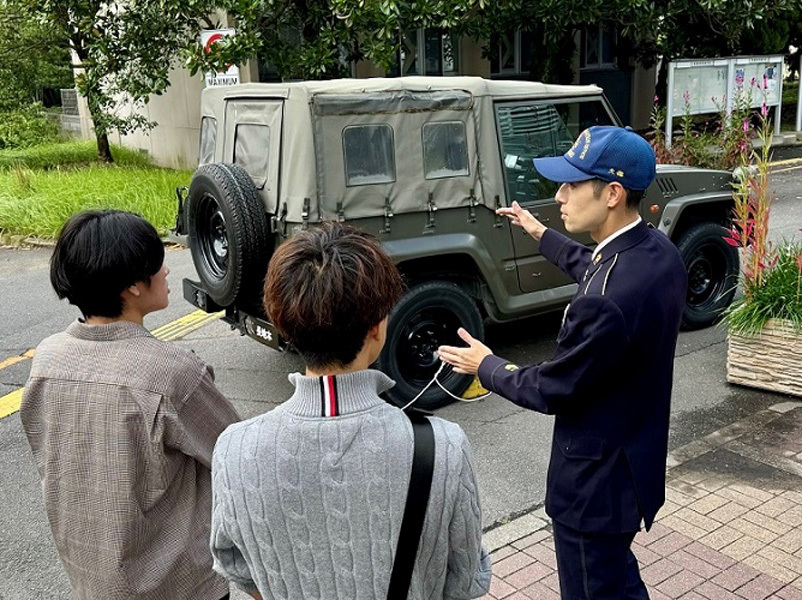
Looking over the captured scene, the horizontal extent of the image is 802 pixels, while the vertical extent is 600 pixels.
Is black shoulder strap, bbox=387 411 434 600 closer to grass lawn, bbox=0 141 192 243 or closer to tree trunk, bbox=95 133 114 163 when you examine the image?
grass lawn, bbox=0 141 192 243

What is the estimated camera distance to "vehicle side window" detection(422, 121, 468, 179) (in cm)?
550

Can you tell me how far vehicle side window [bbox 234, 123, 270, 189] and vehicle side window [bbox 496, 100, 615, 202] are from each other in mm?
1614

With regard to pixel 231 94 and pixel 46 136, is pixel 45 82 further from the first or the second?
pixel 231 94

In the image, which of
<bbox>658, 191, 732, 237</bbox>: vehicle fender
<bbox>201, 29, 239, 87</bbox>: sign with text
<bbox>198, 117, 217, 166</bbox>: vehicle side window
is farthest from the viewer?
<bbox>201, 29, 239, 87</bbox>: sign with text

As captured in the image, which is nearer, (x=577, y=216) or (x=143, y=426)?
(x=143, y=426)

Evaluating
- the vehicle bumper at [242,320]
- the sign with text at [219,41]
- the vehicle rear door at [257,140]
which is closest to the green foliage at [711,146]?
the sign with text at [219,41]

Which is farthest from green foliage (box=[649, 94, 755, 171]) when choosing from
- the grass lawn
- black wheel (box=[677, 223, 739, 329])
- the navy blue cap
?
the navy blue cap

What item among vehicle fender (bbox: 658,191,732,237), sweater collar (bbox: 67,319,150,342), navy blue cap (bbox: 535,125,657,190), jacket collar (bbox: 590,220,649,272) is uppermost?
navy blue cap (bbox: 535,125,657,190)

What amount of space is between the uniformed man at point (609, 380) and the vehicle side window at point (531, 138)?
3038mm

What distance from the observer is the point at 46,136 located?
834 inches

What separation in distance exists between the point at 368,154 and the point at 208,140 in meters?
1.51

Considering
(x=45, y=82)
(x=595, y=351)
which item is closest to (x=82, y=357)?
(x=595, y=351)

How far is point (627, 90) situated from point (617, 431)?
21.5 metres

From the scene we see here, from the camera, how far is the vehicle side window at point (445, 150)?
5.50 metres
